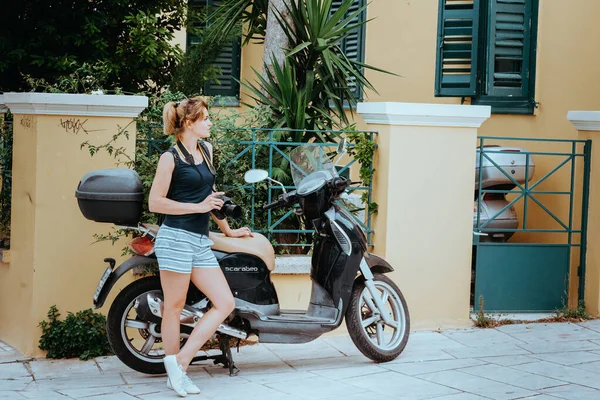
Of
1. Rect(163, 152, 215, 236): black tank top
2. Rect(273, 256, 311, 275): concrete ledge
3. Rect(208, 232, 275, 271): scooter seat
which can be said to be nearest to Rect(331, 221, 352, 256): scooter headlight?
Rect(208, 232, 275, 271): scooter seat

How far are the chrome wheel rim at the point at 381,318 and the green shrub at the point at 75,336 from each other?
1.85m

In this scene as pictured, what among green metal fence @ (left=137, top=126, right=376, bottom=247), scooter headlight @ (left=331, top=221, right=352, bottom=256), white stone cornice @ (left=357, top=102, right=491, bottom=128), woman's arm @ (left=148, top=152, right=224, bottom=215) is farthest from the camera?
white stone cornice @ (left=357, top=102, right=491, bottom=128)

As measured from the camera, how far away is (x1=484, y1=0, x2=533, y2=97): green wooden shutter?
1054 cm

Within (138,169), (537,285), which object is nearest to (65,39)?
(138,169)

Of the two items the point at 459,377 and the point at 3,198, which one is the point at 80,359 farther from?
the point at 459,377

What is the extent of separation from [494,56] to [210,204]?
527 centimetres

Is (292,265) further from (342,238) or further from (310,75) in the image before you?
(310,75)

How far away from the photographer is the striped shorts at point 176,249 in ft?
20.3

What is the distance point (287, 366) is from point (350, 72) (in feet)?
9.70

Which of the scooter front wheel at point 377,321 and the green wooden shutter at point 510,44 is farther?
the green wooden shutter at point 510,44

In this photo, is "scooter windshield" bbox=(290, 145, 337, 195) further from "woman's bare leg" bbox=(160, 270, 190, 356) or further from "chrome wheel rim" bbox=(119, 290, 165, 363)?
"chrome wheel rim" bbox=(119, 290, 165, 363)

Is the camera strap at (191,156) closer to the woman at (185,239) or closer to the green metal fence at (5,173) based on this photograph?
the woman at (185,239)

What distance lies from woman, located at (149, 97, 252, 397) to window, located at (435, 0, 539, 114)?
16.2ft

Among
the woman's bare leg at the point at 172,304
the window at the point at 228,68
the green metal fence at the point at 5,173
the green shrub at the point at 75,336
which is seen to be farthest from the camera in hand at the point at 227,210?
the window at the point at 228,68
